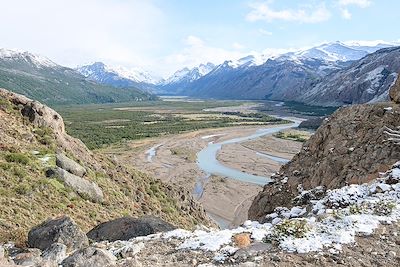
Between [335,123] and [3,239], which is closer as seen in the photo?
[3,239]

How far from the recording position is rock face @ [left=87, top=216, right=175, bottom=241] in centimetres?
1762

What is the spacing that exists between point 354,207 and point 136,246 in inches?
251

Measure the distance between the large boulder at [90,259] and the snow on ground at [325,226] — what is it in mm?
1160

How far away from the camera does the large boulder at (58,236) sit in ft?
50.6

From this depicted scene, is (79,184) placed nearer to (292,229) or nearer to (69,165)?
(69,165)

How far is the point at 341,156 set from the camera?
18047 millimetres

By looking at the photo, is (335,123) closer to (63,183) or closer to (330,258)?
(330,258)

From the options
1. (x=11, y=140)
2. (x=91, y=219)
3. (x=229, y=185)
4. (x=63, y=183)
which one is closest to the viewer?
(x=91, y=219)

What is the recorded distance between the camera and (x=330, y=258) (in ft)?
31.1

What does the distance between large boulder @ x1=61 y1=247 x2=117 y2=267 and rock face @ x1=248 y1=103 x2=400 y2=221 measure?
27.6 feet

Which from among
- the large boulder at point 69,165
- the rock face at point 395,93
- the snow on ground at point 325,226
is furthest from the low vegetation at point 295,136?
the snow on ground at point 325,226

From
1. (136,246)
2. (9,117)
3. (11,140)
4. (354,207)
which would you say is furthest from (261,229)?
(9,117)

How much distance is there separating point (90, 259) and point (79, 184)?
17852mm

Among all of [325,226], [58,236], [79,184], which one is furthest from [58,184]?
[325,226]
